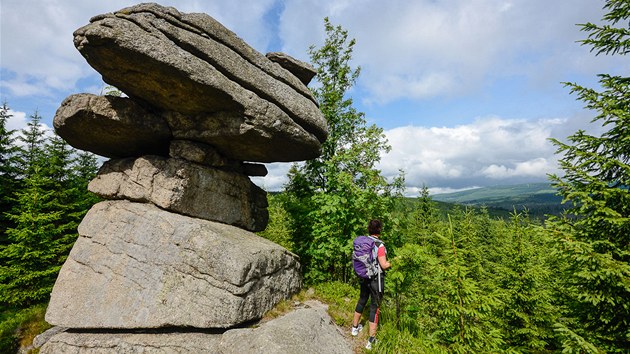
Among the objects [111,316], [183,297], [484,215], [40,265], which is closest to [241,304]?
[183,297]

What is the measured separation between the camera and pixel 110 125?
10.7m

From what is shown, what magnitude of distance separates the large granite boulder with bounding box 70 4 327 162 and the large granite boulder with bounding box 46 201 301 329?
3.69 metres

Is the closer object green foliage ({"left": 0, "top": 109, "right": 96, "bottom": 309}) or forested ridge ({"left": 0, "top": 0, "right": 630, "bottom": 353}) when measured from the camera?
forested ridge ({"left": 0, "top": 0, "right": 630, "bottom": 353})

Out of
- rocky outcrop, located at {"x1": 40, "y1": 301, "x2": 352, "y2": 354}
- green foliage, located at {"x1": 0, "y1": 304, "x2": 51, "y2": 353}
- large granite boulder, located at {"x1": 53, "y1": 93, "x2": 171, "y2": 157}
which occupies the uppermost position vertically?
large granite boulder, located at {"x1": 53, "y1": 93, "x2": 171, "y2": 157}

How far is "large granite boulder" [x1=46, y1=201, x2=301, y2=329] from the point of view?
29.3 ft

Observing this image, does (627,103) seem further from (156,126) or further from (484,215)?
(484,215)

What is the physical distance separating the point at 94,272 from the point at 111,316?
6.07ft

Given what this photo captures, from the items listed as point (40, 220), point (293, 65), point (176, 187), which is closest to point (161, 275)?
point (176, 187)

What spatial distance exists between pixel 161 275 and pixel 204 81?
6426mm

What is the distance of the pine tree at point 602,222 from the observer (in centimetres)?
673

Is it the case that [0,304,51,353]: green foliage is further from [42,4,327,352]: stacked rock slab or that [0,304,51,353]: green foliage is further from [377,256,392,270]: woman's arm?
[377,256,392,270]: woman's arm

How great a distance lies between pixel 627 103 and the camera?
7781mm

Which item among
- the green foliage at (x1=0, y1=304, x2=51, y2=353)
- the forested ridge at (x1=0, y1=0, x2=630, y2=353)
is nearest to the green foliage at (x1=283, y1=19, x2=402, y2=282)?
the forested ridge at (x1=0, y1=0, x2=630, y2=353)

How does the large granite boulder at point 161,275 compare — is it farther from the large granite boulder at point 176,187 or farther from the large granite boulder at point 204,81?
the large granite boulder at point 204,81
